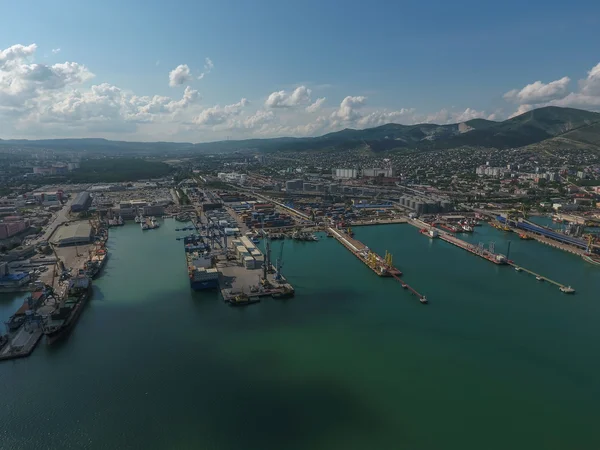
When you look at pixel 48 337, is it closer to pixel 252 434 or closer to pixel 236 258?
pixel 252 434

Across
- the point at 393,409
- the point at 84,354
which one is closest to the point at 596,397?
the point at 393,409

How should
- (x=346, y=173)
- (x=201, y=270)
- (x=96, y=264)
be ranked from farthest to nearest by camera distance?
(x=346, y=173) < (x=96, y=264) < (x=201, y=270)

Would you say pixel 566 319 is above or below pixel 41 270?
below

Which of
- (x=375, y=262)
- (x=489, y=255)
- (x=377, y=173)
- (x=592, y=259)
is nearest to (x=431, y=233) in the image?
(x=489, y=255)

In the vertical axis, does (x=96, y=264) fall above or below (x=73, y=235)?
below

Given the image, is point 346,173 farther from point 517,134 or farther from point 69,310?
point 517,134

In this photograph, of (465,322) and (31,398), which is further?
(465,322)

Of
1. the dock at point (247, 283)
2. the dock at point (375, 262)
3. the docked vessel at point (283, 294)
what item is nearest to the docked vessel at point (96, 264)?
the dock at point (247, 283)
